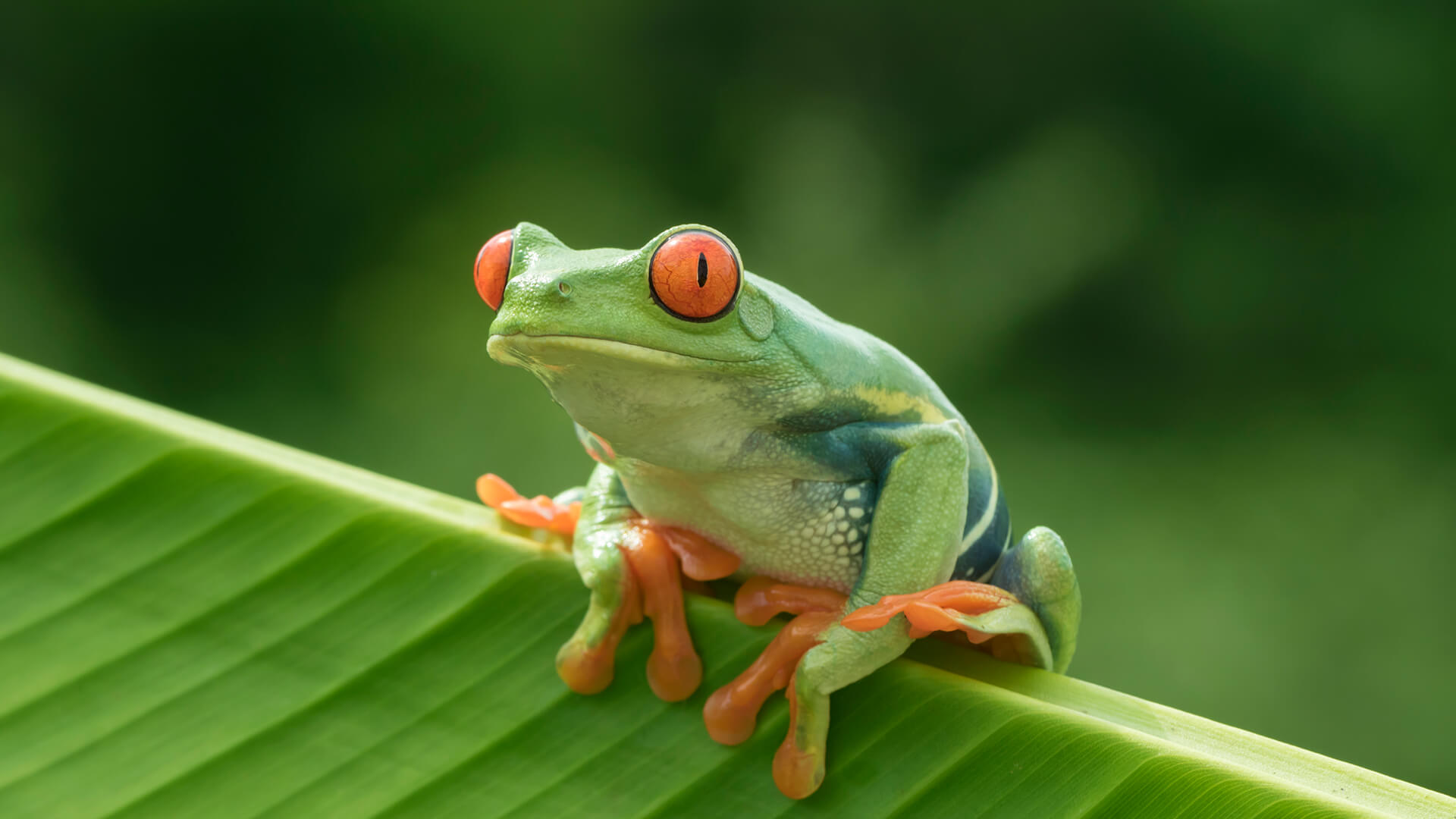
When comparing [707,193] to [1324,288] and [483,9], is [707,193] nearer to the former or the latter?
[483,9]

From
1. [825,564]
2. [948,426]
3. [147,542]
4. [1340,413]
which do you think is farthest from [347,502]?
[1340,413]

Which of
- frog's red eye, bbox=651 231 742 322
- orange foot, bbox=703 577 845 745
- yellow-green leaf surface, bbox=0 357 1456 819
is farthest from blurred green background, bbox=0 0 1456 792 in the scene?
frog's red eye, bbox=651 231 742 322

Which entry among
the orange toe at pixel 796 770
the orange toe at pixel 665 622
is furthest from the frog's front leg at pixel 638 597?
the orange toe at pixel 796 770

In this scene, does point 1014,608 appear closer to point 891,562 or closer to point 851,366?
point 891,562

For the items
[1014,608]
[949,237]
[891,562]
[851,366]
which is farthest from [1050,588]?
[949,237]

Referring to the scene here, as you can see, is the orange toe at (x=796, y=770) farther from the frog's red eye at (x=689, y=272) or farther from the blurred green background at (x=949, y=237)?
the blurred green background at (x=949, y=237)

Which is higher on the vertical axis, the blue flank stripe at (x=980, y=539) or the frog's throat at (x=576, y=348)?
the frog's throat at (x=576, y=348)
